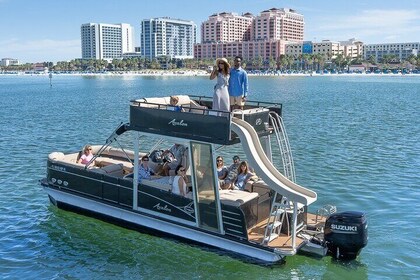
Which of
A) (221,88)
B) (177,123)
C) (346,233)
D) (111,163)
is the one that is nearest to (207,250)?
(177,123)

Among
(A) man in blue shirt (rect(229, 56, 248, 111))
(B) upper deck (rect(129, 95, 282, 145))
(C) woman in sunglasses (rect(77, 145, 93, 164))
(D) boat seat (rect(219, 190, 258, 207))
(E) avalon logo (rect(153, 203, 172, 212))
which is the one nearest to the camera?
(B) upper deck (rect(129, 95, 282, 145))

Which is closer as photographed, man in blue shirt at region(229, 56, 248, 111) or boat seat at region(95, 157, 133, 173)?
man in blue shirt at region(229, 56, 248, 111)

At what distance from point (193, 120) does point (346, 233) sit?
401 centimetres

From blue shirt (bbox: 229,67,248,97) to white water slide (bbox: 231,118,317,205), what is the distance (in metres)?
1.01

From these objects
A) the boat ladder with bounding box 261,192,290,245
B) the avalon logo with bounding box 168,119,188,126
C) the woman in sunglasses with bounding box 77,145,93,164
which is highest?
the avalon logo with bounding box 168,119,188,126

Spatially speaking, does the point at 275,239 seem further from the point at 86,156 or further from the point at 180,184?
the point at 86,156

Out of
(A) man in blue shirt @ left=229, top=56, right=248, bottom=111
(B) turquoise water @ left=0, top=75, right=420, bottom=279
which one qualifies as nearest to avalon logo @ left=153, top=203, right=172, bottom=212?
(B) turquoise water @ left=0, top=75, right=420, bottom=279

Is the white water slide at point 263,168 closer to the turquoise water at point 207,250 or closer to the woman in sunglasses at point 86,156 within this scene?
the turquoise water at point 207,250

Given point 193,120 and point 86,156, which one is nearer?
point 193,120

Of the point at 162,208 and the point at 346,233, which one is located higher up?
the point at 162,208

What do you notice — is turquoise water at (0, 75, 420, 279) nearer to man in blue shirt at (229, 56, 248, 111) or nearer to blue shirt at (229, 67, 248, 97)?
man in blue shirt at (229, 56, 248, 111)

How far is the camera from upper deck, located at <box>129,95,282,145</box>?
11093 mm

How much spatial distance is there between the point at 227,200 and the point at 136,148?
269 centimetres

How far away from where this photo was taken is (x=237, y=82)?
39.5 ft
